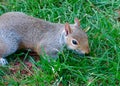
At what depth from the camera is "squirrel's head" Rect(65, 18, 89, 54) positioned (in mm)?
4680

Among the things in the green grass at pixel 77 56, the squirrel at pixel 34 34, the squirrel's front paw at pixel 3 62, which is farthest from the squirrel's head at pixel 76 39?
the squirrel's front paw at pixel 3 62

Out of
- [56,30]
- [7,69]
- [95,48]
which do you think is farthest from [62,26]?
[7,69]

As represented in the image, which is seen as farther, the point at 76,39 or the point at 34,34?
the point at 34,34

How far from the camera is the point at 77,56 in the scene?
486 centimetres

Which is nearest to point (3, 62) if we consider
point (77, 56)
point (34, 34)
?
point (34, 34)

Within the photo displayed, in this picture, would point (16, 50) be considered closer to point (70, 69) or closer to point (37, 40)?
point (37, 40)

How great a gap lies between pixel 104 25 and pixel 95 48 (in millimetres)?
472

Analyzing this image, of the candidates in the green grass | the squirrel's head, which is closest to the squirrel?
the squirrel's head

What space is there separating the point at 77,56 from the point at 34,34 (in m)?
0.59

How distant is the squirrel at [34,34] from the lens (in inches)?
191

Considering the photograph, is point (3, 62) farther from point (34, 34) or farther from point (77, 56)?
point (77, 56)

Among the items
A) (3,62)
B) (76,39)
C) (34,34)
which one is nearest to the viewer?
(76,39)

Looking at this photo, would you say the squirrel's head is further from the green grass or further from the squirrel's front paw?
the squirrel's front paw

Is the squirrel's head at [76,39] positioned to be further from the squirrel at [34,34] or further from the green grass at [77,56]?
the green grass at [77,56]
